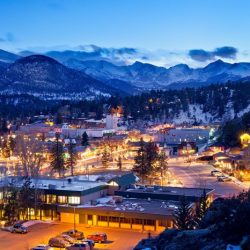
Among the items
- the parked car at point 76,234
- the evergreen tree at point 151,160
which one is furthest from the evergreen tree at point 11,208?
the evergreen tree at point 151,160

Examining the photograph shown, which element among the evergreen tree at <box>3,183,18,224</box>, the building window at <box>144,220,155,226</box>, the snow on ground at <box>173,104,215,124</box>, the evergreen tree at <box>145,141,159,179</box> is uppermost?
the snow on ground at <box>173,104,215,124</box>

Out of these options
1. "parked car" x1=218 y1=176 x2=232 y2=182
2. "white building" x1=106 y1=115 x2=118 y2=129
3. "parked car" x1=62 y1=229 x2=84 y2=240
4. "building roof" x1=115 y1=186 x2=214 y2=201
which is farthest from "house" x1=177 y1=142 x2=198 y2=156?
"parked car" x1=62 y1=229 x2=84 y2=240

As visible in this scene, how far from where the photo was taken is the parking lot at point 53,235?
26.5m

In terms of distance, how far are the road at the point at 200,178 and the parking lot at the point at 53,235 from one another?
42.6 feet

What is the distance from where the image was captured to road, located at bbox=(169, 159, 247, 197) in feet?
146

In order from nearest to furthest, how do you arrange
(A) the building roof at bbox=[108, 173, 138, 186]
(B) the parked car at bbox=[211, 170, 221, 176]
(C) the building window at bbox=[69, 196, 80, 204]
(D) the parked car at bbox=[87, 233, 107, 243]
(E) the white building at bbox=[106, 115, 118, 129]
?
(D) the parked car at bbox=[87, 233, 107, 243] < (C) the building window at bbox=[69, 196, 80, 204] < (A) the building roof at bbox=[108, 173, 138, 186] < (B) the parked car at bbox=[211, 170, 221, 176] < (E) the white building at bbox=[106, 115, 118, 129]

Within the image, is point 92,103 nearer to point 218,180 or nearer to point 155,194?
point 218,180

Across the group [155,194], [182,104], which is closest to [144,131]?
[182,104]

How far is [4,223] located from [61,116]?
89.2m

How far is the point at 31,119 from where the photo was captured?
12162 cm

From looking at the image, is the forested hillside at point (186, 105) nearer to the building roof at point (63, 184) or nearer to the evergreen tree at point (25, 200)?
the building roof at point (63, 184)

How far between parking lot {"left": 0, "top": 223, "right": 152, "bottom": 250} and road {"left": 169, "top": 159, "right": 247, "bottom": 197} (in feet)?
42.6

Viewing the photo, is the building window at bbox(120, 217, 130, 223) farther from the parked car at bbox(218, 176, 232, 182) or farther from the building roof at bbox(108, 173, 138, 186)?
the parked car at bbox(218, 176, 232, 182)

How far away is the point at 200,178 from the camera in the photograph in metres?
51.8
